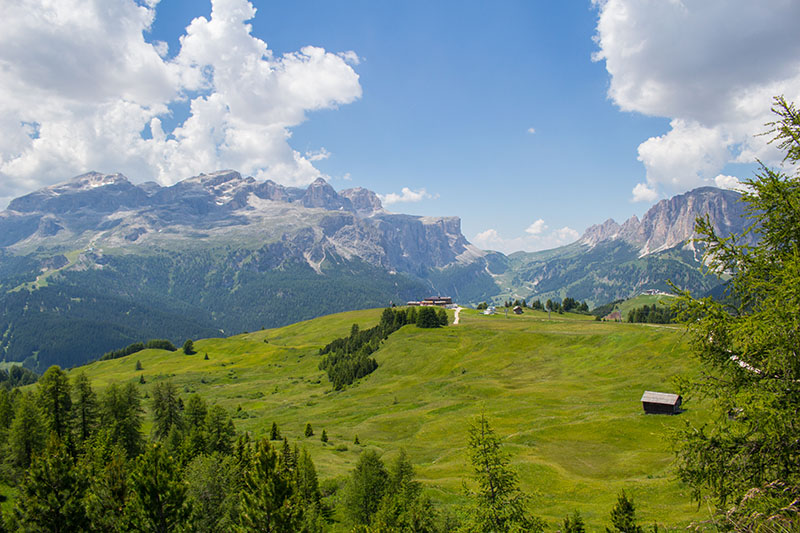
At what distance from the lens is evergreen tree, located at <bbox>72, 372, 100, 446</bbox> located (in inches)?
2501

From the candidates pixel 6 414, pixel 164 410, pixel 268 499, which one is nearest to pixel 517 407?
pixel 268 499

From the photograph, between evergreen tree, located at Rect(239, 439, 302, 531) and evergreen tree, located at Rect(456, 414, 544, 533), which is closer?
evergreen tree, located at Rect(456, 414, 544, 533)

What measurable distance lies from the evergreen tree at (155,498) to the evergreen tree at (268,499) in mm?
6886

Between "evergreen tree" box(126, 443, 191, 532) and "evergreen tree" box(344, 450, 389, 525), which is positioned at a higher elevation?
"evergreen tree" box(126, 443, 191, 532)

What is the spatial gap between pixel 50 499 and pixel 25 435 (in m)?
38.7

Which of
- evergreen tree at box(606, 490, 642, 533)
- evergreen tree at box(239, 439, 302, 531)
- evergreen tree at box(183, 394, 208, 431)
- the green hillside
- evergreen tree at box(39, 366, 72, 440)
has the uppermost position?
evergreen tree at box(39, 366, 72, 440)

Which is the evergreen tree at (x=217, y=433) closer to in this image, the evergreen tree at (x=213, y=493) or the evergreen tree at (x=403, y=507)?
the evergreen tree at (x=213, y=493)

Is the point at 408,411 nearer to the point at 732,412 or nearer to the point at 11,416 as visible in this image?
the point at 11,416

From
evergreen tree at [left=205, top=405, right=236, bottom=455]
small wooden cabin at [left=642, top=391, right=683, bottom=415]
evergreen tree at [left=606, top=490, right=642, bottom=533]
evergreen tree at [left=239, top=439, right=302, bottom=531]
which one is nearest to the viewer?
evergreen tree at [left=239, top=439, right=302, bottom=531]

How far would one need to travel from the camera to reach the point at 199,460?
153 feet

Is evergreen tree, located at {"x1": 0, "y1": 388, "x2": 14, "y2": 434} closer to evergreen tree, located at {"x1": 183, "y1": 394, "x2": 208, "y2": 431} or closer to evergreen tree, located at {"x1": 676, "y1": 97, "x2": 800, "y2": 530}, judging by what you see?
evergreen tree, located at {"x1": 183, "y1": 394, "x2": 208, "y2": 431}

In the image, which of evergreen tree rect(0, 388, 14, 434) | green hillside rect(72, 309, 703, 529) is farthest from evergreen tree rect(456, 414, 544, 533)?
evergreen tree rect(0, 388, 14, 434)

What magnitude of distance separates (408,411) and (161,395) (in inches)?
1897

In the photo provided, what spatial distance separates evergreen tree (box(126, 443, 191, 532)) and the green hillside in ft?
69.0
